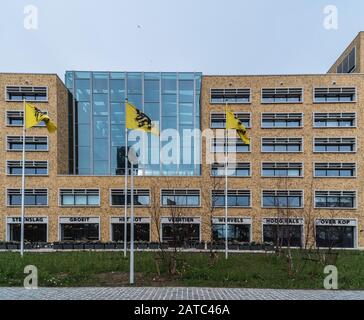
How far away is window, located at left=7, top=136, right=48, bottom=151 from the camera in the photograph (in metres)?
36.8

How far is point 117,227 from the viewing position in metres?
36.8

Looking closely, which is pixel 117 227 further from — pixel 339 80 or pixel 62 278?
pixel 339 80

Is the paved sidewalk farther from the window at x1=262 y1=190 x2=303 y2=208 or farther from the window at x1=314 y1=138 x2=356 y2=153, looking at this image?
the window at x1=314 y1=138 x2=356 y2=153

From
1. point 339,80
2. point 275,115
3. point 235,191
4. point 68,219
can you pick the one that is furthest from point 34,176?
point 339,80

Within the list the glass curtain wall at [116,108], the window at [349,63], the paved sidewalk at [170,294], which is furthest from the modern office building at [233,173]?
the paved sidewalk at [170,294]

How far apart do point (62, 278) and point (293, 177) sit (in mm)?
28920

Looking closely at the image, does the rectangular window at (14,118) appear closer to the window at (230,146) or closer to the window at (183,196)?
the window at (183,196)

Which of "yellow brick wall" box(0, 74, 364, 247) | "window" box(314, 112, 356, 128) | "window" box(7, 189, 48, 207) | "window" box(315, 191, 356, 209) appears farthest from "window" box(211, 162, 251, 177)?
"window" box(7, 189, 48, 207)

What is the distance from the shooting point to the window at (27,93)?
37312 millimetres

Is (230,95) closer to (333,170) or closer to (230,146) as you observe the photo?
(230,146)

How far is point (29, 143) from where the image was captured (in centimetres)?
3750

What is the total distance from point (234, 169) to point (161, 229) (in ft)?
35.0

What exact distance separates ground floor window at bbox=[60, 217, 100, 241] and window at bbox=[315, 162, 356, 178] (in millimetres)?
25776

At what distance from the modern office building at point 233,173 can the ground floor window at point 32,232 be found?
4.4 inches
